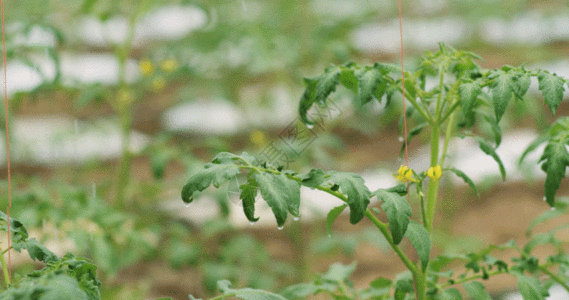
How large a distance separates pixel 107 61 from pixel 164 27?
481 mm

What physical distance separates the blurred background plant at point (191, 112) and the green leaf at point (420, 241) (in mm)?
418

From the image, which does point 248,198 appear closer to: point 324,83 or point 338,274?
point 324,83

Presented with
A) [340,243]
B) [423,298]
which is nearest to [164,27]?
[340,243]

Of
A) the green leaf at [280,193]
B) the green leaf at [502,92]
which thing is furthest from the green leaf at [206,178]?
the green leaf at [502,92]

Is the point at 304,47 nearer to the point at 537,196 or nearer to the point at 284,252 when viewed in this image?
the point at 284,252

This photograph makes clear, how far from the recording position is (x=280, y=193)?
2.02ft

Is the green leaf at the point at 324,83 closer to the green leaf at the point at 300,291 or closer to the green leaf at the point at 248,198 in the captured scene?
the green leaf at the point at 248,198

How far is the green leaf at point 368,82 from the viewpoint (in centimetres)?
73


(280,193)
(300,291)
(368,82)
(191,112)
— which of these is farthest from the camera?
(191,112)

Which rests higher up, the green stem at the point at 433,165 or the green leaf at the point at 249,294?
the green stem at the point at 433,165

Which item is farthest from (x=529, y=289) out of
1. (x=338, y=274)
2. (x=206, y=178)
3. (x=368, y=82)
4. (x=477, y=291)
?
(x=206, y=178)

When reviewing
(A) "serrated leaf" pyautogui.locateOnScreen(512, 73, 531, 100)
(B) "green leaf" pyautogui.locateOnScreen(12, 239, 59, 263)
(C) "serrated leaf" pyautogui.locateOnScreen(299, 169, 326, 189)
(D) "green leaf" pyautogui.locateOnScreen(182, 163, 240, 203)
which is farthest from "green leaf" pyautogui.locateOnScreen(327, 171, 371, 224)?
(B) "green leaf" pyautogui.locateOnScreen(12, 239, 59, 263)

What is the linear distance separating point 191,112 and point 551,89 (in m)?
2.97

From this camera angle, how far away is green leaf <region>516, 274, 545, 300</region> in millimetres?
806
